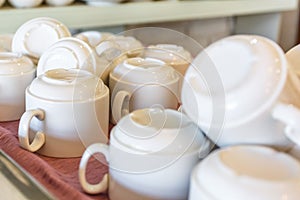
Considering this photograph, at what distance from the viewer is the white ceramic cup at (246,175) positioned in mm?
410

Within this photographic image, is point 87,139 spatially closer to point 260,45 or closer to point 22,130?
point 22,130

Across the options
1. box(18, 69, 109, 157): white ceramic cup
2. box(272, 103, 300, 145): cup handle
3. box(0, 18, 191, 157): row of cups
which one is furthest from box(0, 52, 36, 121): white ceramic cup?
box(272, 103, 300, 145): cup handle

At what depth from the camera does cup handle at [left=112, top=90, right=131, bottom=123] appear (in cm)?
64

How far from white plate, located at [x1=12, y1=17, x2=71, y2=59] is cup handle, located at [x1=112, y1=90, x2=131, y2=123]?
24cm

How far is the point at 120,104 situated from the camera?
65 cm

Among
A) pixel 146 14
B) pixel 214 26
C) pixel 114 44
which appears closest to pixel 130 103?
pixel 114 44

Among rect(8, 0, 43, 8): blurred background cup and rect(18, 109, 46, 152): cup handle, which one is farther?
rect(8, 0, 43, 8): blurred background cup

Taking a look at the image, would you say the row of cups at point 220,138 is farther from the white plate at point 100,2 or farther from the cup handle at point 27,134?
the white plate at point 100,2

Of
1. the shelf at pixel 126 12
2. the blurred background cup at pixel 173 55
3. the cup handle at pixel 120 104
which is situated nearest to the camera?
the cup handle at pixel 120 104

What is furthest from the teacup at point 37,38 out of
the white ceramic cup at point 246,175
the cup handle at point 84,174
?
the white ceramic cup at point 246,175

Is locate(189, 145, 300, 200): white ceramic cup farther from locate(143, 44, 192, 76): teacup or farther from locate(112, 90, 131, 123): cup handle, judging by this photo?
locate(143, 44, 192, 76): teacup

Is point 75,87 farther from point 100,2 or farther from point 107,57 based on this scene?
point 100,2

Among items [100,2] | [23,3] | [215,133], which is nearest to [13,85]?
[215,133]

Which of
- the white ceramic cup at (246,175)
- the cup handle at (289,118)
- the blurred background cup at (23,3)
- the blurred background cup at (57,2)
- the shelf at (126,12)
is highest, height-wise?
the cup handle at (289,118)
